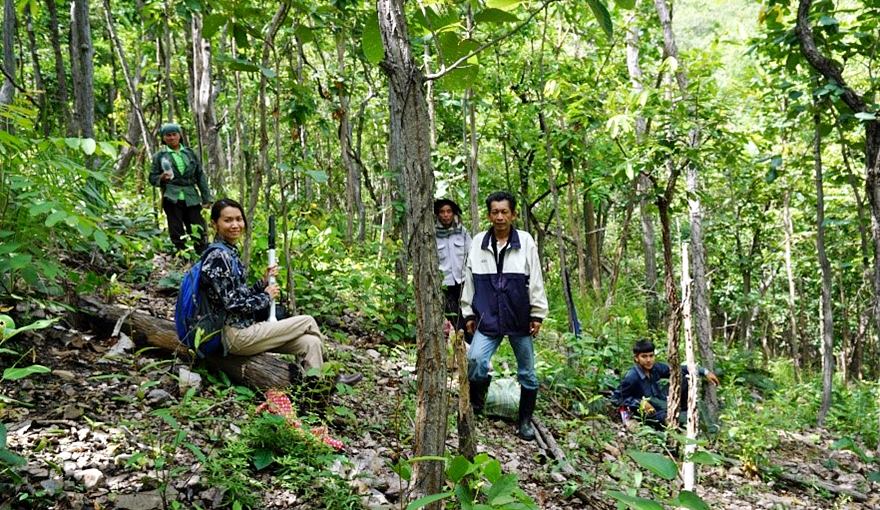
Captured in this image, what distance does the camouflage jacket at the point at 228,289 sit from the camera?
4445mm

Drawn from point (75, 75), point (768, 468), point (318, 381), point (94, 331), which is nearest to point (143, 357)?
point (94, 331)

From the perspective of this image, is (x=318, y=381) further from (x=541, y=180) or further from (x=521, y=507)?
(x=541, y=180)

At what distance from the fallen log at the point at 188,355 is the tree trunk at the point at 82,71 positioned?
1.78 m

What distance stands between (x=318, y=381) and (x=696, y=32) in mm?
37071

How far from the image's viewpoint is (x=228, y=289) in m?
4.48

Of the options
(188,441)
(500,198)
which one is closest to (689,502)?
(188,441)

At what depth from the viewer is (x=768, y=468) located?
247 inches

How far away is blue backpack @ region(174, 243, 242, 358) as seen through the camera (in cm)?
446

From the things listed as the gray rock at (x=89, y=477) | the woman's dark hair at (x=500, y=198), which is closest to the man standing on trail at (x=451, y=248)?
the woman's dark hair at (x=500, y=198)

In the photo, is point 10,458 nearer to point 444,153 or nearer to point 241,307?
point 241,307

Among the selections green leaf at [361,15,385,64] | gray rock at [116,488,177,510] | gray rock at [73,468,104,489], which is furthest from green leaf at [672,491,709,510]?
gray rock at [73,468,104,489]

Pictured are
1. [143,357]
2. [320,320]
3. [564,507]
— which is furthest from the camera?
[320,320]

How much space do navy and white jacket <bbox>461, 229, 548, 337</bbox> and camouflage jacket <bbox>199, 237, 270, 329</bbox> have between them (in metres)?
1.82

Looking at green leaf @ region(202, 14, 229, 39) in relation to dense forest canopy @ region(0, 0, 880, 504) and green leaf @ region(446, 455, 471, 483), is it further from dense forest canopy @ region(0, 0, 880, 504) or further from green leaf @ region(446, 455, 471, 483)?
green leaf @ region(446, 455, 471, 483)
